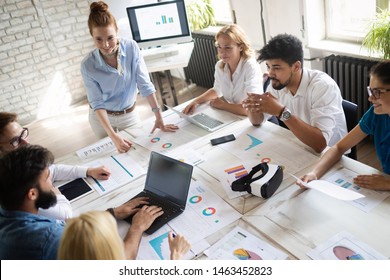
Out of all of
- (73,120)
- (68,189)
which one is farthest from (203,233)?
(73,120)

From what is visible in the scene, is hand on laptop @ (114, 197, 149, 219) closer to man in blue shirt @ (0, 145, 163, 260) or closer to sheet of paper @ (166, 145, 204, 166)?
man in blue shirt @ (0, 145, 163, 260)

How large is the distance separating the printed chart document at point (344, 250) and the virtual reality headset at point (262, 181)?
339 mm

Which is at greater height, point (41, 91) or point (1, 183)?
point (1, 183)

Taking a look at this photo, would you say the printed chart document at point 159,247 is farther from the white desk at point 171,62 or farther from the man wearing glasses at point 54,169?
the white desk at point 171,62

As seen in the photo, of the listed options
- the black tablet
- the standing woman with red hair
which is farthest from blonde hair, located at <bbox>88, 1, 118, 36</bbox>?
the black tablet

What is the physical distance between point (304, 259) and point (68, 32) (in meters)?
4.58

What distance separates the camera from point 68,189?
6.15 feet

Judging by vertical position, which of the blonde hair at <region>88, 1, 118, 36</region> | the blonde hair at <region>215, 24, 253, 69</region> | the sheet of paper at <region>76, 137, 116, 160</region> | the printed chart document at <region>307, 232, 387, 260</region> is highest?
the blonde hair at <region>88, 1, 118, 36</region>

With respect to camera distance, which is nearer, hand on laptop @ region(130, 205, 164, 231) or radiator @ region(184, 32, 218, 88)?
hand on laptop @ region(130, 205, 164, 231)

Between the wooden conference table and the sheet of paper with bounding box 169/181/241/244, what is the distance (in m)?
0.03

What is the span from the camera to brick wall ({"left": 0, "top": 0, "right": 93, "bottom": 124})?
4.52 metres

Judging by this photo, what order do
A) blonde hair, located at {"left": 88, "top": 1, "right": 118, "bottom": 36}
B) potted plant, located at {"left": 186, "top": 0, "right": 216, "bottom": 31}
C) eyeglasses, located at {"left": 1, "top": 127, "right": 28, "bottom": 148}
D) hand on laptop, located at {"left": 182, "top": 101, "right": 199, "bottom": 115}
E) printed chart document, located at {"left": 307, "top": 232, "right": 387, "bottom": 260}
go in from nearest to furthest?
printed chart document, located at {"left": 307, "top": 232, "right": 387, "bottom": 260}
eyeglasses, located at {"left": 1, "top": 127, "right": 28, "bottom": 148}
blonde hair, located at {"left": 88, "top": 1, "right": 118, "bottom": 36}
hand on laptop, located at {"left": 182, "top": 101, "right": 199, "bottom": 115}
potted plant, located at {"left": 186, "top": 0, "right": 216, "bottom": 31}

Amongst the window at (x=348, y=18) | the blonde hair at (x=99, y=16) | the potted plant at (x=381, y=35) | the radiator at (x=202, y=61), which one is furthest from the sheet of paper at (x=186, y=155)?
the radiator at (x=202, y=61)
